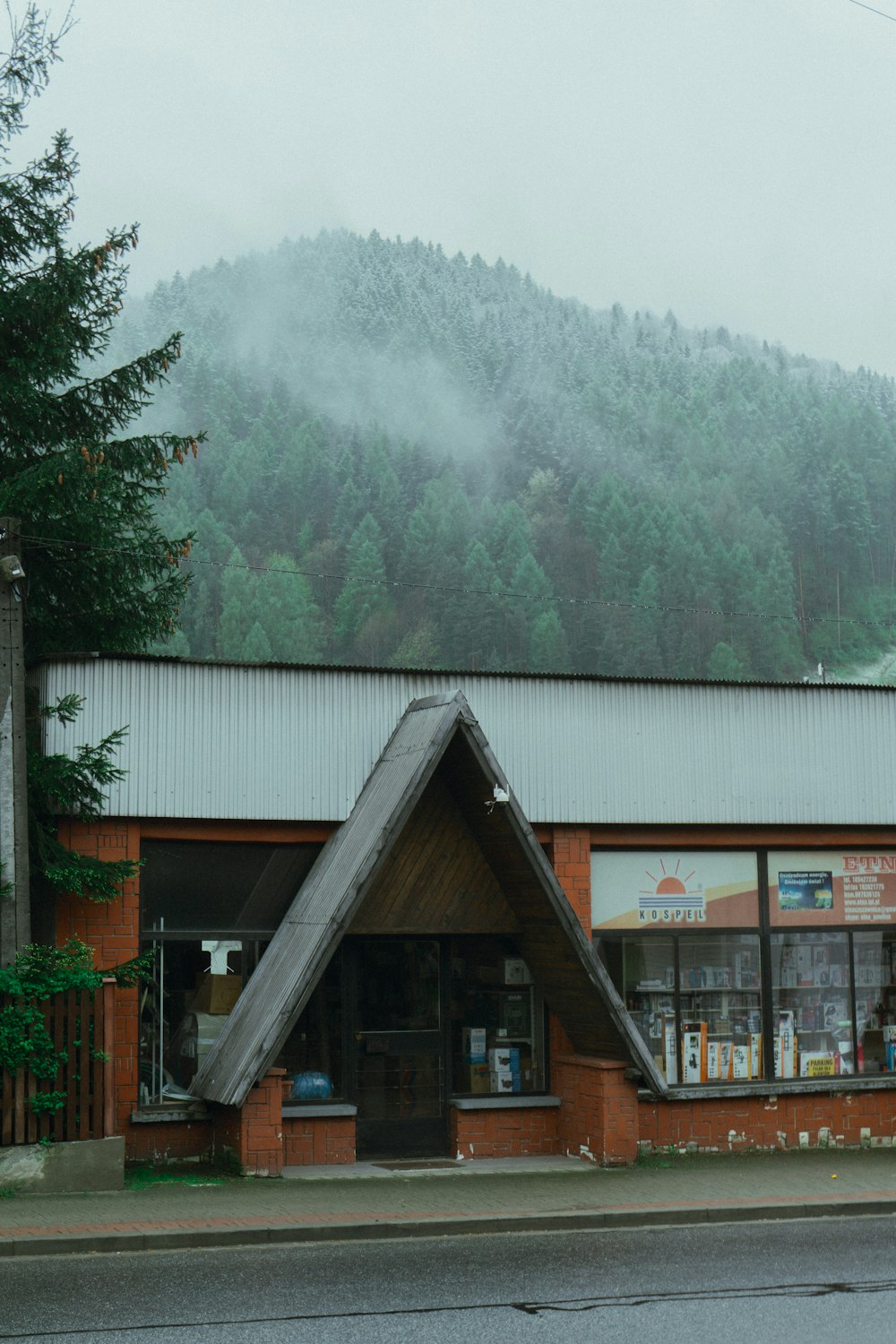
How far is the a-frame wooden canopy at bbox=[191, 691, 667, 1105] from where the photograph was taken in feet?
47.9

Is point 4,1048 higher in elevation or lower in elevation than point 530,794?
lower

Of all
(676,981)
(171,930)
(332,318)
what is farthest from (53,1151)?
(332,318)

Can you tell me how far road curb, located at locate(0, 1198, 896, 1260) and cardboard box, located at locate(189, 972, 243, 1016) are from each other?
4.33m

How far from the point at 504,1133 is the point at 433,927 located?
2.28 metres

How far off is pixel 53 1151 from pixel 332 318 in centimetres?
17941

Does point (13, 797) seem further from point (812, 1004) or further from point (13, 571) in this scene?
point (812, 1004)

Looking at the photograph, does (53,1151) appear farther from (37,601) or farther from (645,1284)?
(37,601)

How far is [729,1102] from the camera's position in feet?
56.2

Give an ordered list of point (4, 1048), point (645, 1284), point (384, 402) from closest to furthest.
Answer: point (645, 1284) → point (4, 1048) → point (384, 402)

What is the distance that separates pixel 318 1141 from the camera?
51.2 ft

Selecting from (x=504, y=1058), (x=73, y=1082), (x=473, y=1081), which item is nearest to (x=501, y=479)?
(x=504, y=1058)

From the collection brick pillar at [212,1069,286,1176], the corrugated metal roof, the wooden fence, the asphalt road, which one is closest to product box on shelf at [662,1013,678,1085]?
the corrugated metal roof

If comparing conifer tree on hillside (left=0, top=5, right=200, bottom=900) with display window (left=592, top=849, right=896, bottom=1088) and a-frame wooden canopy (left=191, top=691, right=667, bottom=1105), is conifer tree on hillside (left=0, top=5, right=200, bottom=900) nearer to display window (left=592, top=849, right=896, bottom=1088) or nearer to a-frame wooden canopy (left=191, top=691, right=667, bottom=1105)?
a-frame wooden canopy (left=191, top=691, right=667, bottom=1105)

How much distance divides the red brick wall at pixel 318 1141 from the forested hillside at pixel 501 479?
2684 inches
